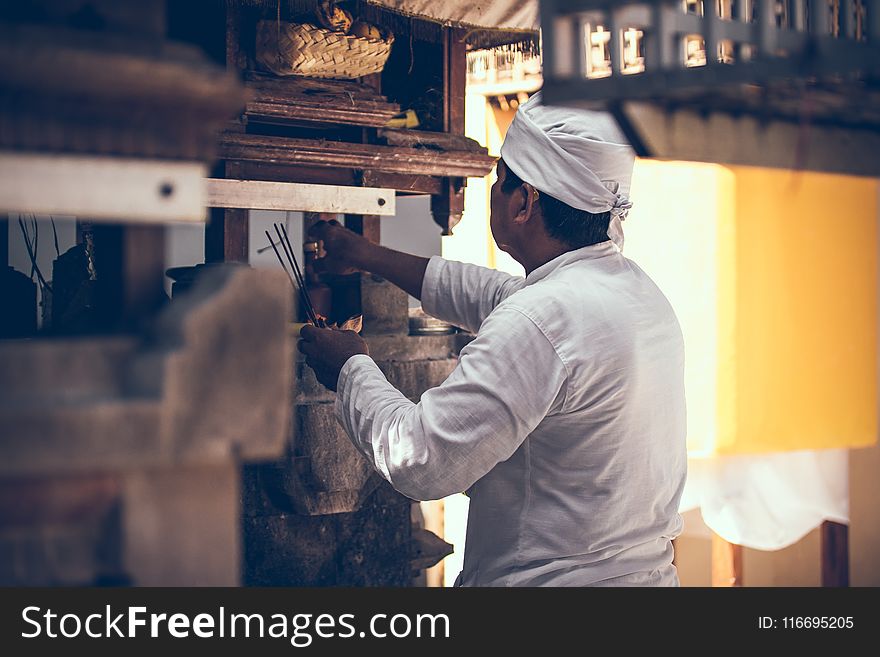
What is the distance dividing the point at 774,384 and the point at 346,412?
Answer: 3.95m

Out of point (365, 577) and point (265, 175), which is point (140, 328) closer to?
point (265, 175)

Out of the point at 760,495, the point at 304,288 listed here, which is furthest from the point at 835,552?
the point at 304,288

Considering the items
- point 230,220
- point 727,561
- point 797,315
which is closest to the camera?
point 230,220

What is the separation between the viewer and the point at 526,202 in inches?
113

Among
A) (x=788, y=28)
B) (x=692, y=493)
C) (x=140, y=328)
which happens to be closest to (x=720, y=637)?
(x=788, y=28)

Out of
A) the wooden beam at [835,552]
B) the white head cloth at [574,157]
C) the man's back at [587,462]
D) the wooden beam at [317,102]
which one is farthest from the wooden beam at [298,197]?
the wooden beam at [835,552]

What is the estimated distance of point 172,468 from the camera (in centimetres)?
155

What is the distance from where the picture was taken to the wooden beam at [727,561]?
6.27m

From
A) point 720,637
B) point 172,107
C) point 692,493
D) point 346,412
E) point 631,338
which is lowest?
point 692,493

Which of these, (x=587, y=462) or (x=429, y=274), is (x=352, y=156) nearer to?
(x=429, y=274)

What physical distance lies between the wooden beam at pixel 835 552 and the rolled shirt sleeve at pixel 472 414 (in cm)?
449

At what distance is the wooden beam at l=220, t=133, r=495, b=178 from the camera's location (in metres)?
3.39

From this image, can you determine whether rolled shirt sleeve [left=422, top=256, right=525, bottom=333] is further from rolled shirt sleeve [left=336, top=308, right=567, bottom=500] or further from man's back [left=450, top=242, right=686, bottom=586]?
rolled shirt sleeve [left=336, top=308, right=567, bottom=500]

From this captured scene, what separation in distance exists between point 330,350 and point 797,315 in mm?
4049
